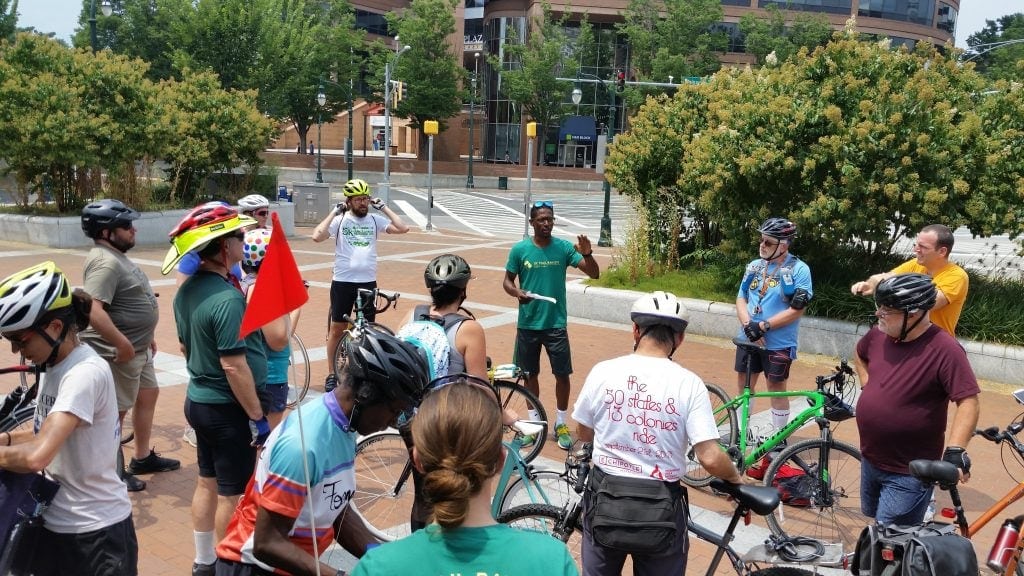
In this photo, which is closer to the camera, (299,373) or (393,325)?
(299,373)

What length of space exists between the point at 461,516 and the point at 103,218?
4.07 metres

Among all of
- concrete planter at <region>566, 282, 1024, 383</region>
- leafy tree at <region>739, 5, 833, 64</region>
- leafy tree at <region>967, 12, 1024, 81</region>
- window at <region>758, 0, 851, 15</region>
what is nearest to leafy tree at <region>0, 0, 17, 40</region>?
concrete planter at <region>566, 282, 1024, 383</region>

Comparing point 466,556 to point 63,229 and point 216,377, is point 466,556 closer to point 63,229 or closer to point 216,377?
point 216,377

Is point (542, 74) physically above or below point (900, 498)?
above

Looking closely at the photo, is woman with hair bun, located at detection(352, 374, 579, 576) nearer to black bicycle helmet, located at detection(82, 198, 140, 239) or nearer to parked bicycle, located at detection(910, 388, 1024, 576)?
parked bicycle, located at detection(910, 388, 1024, 576)

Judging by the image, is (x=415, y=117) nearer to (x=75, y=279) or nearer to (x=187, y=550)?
(x=75, y=279)

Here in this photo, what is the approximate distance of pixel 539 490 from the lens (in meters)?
4.30

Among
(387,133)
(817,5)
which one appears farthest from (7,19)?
(817,5)

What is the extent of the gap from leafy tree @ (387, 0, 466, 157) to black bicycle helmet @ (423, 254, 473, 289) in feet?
151

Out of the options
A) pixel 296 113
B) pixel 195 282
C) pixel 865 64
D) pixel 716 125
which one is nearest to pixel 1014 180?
pixel 865 64

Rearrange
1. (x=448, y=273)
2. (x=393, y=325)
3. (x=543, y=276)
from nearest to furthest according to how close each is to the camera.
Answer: (x=448, y=273) → (x=543, y=276) → (x=393, y=325)

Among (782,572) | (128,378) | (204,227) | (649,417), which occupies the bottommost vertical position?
(782,572)

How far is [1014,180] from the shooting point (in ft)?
32.4

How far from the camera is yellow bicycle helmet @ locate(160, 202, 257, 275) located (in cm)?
387
